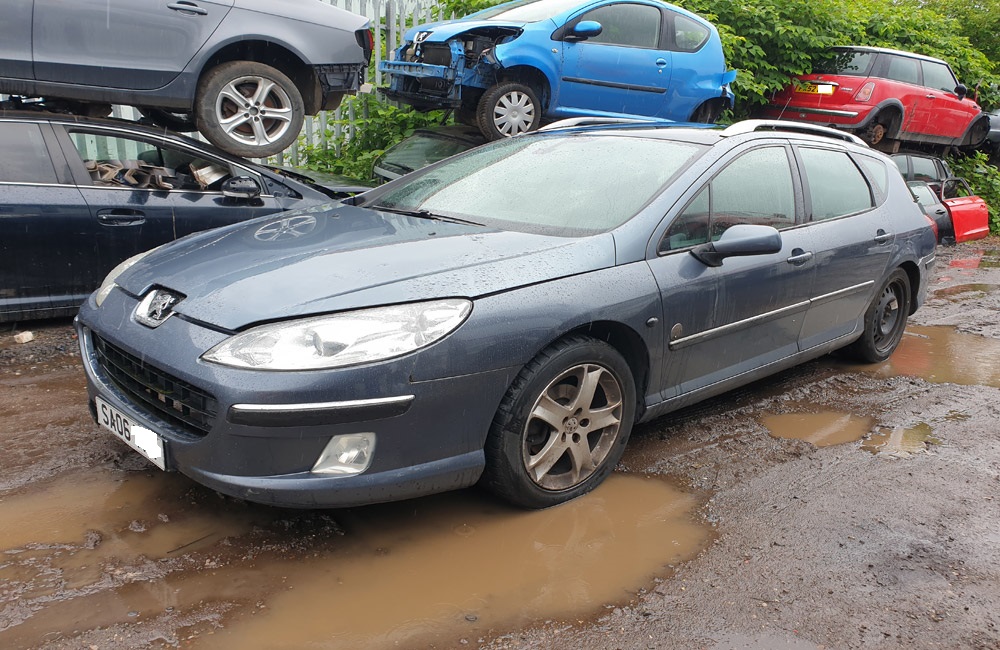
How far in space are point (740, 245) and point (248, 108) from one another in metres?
4.13

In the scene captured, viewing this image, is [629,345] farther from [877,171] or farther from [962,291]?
[962,291]

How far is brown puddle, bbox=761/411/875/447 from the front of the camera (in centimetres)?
416

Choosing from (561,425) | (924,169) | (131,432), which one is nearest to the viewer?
(131,432)

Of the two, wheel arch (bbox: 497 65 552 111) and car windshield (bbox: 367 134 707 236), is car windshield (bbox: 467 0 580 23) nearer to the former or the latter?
wheel arch (bbox: 497 65 552 111)

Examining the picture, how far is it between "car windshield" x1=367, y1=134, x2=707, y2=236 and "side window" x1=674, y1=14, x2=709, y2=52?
5.56 meters

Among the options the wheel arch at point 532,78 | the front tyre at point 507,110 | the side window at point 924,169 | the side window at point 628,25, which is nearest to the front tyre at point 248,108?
the front tyre at point 507,110

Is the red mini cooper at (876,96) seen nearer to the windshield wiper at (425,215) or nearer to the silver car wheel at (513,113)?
the silver car wheel at (513,113)

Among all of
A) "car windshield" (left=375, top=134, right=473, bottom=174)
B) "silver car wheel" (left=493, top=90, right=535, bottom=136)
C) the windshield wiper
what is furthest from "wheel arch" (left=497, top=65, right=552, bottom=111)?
the windshield wiper

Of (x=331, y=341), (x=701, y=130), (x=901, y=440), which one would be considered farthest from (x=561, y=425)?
(x=901, y=440)

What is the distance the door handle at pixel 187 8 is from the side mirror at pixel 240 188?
4.25 feet

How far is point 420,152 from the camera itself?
7758 millimetres

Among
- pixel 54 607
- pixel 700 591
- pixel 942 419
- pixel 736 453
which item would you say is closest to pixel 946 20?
pixel 942 419

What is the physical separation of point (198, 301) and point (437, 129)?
5.87 m

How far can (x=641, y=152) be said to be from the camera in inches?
153
